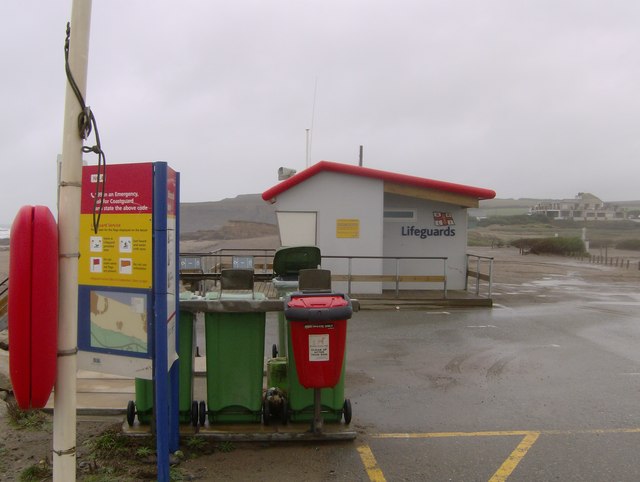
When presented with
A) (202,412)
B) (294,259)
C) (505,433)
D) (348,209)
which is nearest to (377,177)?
(348,209)

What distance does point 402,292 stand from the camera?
1405cm

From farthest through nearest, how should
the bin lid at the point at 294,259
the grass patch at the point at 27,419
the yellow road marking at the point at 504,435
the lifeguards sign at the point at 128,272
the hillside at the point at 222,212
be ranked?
the hillside at the point at 222,212, the bin lid at the point at 294,259, the grass patch at the point at 27,419, the yellow road marking at the point at 504,435, the lifeguards sign at the point at 128,272

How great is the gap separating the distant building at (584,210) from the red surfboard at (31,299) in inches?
3792

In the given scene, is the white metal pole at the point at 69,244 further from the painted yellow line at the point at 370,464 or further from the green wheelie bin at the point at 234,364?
the painted yellow line at the point at 370,464

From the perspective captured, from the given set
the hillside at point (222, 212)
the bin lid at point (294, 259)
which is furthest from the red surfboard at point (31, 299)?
the hillside at point (222, 212)

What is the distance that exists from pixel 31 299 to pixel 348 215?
11627 millimetres

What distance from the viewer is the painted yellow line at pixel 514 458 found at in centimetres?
417

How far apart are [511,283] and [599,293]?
291 cm

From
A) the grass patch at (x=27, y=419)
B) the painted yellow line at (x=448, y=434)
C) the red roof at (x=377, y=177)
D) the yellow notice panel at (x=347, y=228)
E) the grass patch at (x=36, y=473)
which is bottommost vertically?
the painted yellow line at (x=448, y=434)

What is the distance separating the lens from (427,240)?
14773mm

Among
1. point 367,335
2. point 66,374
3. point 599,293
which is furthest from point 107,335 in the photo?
point 599,293

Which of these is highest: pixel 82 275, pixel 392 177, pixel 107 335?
pixel 392 177

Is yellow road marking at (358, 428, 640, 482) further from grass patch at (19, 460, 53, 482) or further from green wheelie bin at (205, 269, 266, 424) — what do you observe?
grass patch at (19, 460, 53, 482)

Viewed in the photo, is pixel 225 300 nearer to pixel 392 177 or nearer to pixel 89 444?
pixel 89 444
